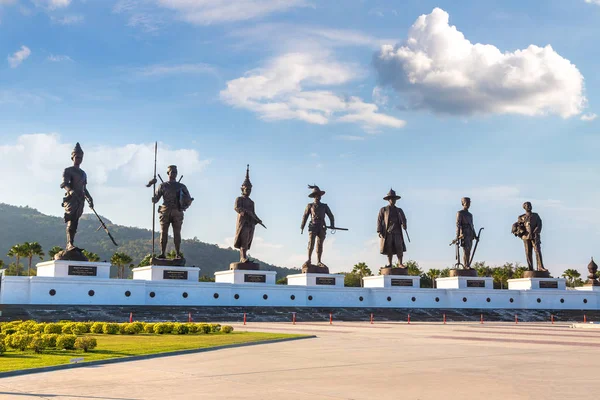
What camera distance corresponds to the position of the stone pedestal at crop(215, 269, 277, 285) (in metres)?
37.7

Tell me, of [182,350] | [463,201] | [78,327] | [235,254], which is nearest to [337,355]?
[182,350]

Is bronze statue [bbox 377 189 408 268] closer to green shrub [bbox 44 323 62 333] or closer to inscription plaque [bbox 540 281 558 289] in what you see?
inscription plaque [bbox 540 281 558 289]

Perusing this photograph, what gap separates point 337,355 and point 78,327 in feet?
31.9

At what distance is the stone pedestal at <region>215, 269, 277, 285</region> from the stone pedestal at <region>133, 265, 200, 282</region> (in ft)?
8.20

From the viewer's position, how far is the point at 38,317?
2739cm

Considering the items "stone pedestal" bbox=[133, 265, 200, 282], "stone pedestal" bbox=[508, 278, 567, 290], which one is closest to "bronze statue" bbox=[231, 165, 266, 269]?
"stone pedestal" bbox=[133, 265, 200, 282]

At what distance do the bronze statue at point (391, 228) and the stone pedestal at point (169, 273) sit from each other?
12759 mm

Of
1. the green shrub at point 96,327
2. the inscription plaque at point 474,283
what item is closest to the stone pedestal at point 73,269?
the green shrub at point 96,327

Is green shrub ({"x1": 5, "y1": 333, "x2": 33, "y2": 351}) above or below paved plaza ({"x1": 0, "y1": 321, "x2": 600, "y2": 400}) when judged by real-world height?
above

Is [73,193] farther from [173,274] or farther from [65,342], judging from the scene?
[65,342]

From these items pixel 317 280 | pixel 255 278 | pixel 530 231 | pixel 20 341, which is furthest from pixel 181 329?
pixel 530 231

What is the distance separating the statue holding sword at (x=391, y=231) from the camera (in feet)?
139

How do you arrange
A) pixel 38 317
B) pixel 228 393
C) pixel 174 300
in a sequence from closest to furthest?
pixel 228 393 < pixel 38 317 < pixel 174 300

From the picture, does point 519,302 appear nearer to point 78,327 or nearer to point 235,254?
point 78,327
